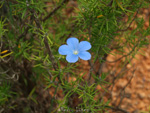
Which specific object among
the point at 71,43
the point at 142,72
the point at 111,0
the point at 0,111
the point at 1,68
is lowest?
the point at 142,72

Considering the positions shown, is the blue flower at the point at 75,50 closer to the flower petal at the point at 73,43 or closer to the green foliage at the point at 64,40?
the flower petal at the point at 73,43

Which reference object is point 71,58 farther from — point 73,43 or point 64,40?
point 64,40

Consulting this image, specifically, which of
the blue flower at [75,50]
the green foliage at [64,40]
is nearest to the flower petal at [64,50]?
the blue flower at [75,50]

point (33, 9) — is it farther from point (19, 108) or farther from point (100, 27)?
point (19, 108)

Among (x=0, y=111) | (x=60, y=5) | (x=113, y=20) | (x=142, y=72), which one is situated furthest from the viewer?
(x=142, y=72)

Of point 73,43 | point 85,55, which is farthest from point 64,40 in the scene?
point 85,55

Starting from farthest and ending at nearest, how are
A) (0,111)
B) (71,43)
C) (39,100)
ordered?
1. (39,100)
2. (0,111)
3. (71,43)

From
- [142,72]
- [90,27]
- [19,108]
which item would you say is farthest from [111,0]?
[142,72]
